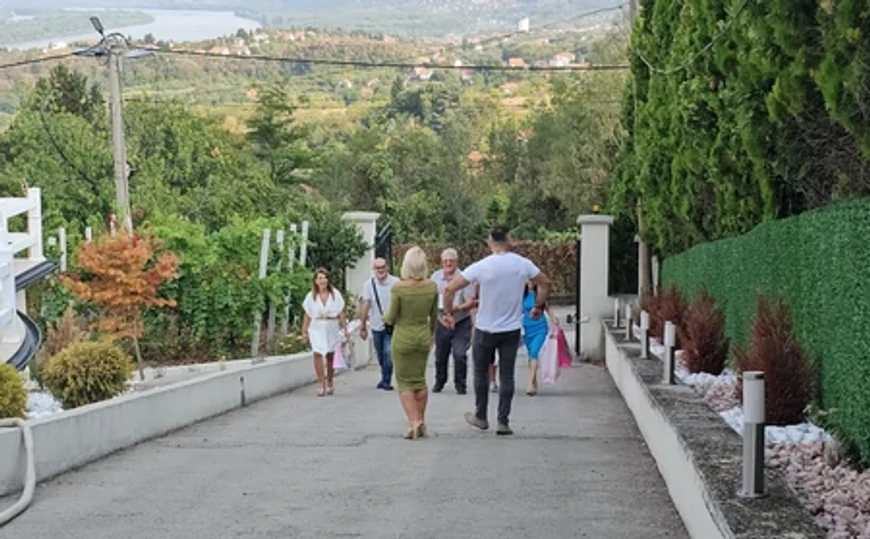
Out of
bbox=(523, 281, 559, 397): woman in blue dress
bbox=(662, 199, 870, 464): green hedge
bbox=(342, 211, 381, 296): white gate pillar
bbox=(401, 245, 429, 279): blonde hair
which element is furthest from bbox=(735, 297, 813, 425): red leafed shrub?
bbox=(342, 211, 381, 296): white gate pillar

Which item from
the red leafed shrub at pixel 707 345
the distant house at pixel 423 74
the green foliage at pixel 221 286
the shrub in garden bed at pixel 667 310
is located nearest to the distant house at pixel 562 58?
the distant house at pixel 423 74

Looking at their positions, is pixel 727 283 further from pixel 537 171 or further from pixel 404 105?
pixel 404 105

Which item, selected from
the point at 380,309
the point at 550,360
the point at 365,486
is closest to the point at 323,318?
the point at 380,309

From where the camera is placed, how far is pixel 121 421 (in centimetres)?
1219

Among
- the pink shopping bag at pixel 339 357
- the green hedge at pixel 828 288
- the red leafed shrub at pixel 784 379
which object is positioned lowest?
the pink shopping bag at pixel 339 357

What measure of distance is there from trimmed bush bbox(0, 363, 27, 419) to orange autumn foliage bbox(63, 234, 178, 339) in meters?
11.1

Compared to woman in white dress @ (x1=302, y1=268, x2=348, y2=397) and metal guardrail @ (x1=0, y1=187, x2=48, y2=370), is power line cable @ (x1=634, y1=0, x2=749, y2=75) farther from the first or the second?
metal guardrail @ (x1=0, y1=187, x2=48, y2=370)

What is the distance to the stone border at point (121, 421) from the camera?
9.91 m

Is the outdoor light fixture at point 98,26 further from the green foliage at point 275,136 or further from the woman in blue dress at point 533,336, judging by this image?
the green foliage at point 275,136

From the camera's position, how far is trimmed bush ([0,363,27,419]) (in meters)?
10.6

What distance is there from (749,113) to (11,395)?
23.3ft

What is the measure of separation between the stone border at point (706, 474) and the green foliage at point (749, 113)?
2299 mm

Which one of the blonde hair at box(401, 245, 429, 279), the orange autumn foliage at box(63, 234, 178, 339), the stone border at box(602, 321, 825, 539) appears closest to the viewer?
Result: the stone border at box(602, 321, 825, 539)

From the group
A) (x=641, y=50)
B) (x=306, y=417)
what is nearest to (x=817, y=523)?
(x=306, y=417)
